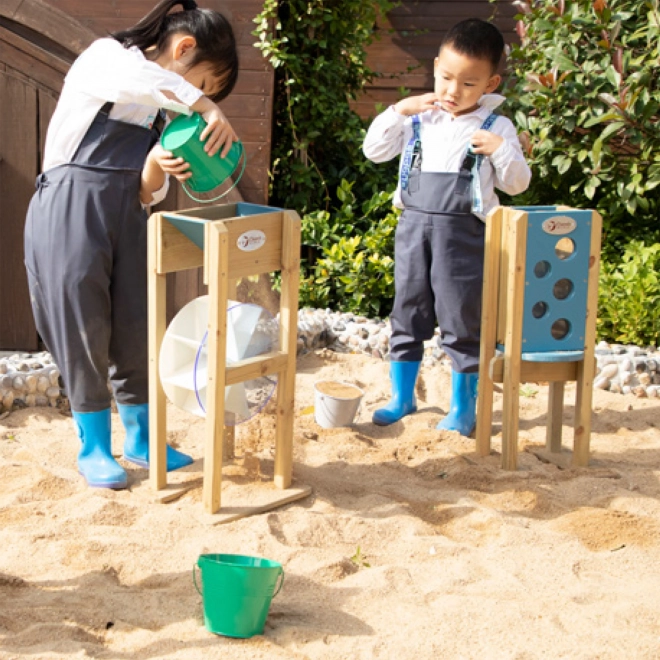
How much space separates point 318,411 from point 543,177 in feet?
8.40

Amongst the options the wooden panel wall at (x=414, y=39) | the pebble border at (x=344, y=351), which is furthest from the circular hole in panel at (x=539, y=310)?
the wooden panel wall at (x=414, y=39)

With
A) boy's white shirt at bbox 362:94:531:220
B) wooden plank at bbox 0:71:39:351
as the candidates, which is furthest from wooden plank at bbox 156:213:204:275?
wooden plank at bbox 0:71:39:351

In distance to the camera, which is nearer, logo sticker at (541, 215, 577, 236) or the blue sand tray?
the blue sand tray

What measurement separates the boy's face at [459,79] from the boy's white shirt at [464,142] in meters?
0.09

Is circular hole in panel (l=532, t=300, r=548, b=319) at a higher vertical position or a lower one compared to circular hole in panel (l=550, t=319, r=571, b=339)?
higher

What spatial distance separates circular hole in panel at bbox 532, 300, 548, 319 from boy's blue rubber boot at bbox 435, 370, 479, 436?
0.51 m

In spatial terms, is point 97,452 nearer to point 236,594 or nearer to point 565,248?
point 236,594

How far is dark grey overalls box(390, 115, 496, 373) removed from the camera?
434 centimetres

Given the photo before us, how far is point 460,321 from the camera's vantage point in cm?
443

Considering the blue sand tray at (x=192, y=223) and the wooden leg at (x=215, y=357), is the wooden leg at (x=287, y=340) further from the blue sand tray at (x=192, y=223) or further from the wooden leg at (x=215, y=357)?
the wooden leg at (x=215, y=357)

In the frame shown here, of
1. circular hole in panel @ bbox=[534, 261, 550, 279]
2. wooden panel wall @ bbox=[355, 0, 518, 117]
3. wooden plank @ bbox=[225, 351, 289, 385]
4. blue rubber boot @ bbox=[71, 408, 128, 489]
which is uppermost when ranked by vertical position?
wooden panel wall @ bbox=[355, 0, 518, 117]

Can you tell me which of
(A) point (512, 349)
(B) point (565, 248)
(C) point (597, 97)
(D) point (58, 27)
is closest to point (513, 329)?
(A) point (512, 349)

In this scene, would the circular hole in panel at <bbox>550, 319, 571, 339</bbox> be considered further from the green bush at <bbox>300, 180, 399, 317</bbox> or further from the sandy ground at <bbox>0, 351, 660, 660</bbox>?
the green bush at <bbox>300, 180, 399, 317</bbox>

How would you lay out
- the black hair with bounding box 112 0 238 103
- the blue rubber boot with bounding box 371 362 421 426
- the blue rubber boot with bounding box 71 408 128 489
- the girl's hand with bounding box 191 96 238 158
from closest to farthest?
the girl's hand with bounding box 191 96 238 158
the black hair with bounding box 112 0 238 103
the blue rubber boot with bounding box 71 408 128 489
the blue rubber boot with bounding box 371 362 421 426
